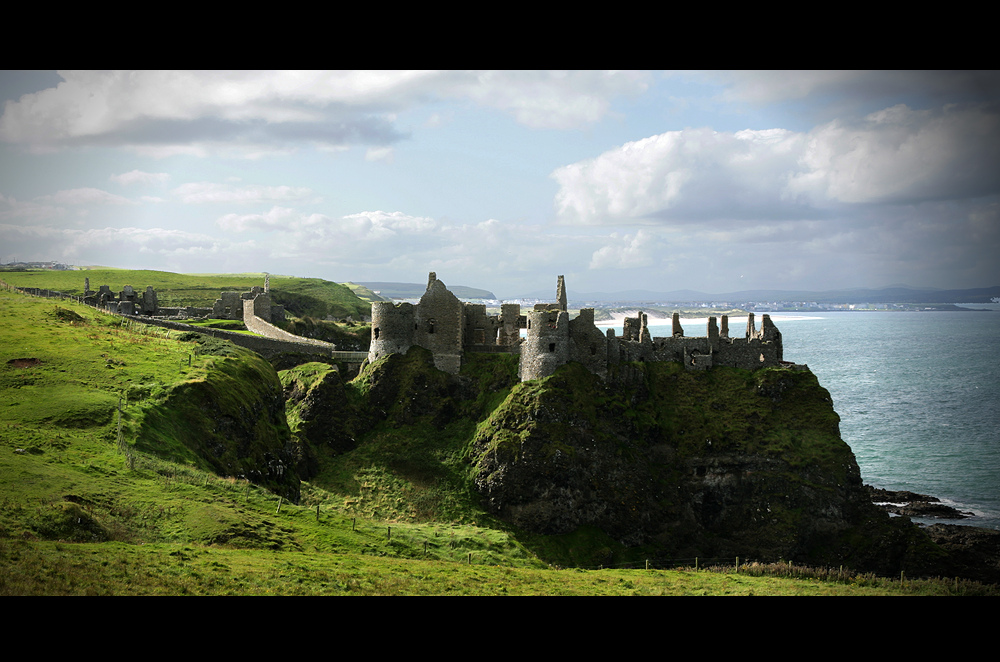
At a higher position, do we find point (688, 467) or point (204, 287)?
point (204, 287)

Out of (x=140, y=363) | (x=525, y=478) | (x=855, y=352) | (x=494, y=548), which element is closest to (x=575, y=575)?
(x=494, y=548)

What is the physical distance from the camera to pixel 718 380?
169ft

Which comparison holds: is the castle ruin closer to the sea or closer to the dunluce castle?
the dunluce castle

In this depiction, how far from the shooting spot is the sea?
6494cm

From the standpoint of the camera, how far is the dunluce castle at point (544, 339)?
50.1 meters

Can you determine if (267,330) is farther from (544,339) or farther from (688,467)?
(688,467)

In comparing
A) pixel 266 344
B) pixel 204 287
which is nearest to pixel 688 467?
pixel 266 344

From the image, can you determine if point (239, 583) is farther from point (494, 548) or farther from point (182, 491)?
point (494, 548)

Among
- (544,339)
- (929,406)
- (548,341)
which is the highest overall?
(544,339)

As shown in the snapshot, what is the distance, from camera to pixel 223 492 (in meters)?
29.9

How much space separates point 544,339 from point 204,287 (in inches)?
3494

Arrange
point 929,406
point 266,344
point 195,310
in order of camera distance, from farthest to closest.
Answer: point 929,406, point 195,310, point 266,344

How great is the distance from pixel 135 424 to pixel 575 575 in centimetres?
2113

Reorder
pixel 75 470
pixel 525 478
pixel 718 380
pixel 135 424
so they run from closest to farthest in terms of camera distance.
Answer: pixel 75 470 < pixel 135 424 < pixel 525 478 < pixel 718 380
